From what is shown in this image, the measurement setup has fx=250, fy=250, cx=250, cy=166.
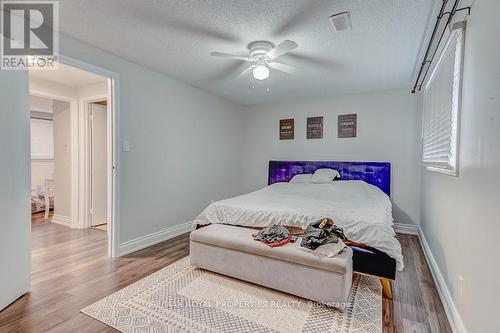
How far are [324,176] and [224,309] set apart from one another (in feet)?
8.95

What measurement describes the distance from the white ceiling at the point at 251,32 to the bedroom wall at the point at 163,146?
21 centimetres

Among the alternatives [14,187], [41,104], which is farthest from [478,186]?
[41,104]

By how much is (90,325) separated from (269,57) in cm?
260

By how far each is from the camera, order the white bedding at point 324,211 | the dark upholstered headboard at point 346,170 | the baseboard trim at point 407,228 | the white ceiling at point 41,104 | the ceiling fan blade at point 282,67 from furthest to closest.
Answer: the white ceiling at point 41,104, the dark upholstered headboard at point 346,170, the baseboard trim at point 407,228, the ceiling fan blade at point 282,67, the white bedding at point 324,211

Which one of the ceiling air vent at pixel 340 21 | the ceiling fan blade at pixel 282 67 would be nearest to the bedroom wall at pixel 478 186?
the ceiling air vent at pixel 340 21

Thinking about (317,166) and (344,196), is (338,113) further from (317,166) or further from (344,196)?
(344,196)

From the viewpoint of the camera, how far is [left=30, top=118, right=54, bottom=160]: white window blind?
5.75 meters

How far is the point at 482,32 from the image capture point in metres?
1.41

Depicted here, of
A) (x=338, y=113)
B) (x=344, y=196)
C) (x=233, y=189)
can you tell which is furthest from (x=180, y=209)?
(x=338, y=113)

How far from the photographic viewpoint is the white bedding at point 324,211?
6.79 feet

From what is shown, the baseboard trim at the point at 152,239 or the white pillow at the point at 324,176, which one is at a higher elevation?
the white pillow at the point at 324,176

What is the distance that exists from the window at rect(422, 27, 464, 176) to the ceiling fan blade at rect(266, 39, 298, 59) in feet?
3.89

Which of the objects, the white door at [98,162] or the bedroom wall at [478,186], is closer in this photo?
the bedroom wall at [478,186]

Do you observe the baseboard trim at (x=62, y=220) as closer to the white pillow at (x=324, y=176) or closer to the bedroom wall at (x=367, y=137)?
the bedroom wall at (x=367, y=137)
